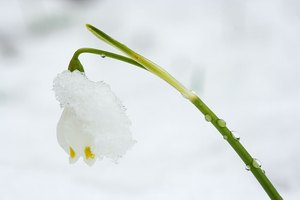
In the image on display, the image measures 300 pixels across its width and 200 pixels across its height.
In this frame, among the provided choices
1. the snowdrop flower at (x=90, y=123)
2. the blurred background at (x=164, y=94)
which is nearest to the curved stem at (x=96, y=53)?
the snowdrop flower at (x=90, y=123)

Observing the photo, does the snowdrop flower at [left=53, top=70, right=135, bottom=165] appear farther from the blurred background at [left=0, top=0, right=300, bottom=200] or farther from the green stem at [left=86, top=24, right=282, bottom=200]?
the blurred background at [left=0, top=0, right=300, bottom=200]

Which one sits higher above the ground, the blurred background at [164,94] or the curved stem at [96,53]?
the blurred background at [164,94]

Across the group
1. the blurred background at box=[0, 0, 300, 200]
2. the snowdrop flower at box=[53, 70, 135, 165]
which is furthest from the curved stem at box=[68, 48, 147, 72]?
the blurred background at box=[0, 0, 300, 200]

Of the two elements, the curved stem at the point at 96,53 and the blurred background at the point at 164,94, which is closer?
the curved stem at the point at 96,53

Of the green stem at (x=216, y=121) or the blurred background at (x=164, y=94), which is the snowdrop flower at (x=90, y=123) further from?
the blurred background at (x=164, y=94)

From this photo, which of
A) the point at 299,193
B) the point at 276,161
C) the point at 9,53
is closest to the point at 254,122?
the point at 276,161

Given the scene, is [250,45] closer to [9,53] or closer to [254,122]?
[254,122]

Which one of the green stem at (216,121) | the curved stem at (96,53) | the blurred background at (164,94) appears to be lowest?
the green stem at (216,121)
